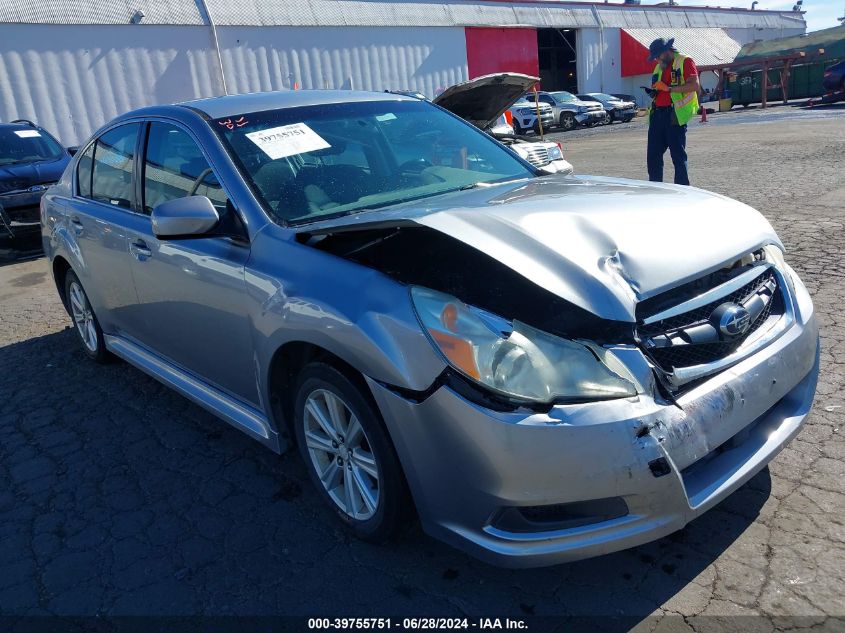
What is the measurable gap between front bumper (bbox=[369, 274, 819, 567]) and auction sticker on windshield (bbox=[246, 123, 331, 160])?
4.93ft

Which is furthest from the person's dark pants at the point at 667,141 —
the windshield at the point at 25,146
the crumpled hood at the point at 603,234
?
the windshield at the point at 25,146

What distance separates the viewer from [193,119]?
3.51 meters

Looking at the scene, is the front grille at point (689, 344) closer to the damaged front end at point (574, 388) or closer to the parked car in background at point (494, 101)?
the damaged front end at point (574, 388)

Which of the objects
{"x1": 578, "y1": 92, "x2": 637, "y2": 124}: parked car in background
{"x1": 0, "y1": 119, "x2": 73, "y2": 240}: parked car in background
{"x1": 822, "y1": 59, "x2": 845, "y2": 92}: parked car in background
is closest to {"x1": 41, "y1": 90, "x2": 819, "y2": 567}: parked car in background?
{"x1": 0, "y1": 119, "x2": 73, "y2": 240}: parked car in background

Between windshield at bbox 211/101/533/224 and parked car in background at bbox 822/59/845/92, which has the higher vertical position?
parked car in background at bbox 822/59/845/92

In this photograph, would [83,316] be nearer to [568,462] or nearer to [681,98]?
[568,462]

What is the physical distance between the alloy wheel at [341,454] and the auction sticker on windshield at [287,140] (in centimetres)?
125

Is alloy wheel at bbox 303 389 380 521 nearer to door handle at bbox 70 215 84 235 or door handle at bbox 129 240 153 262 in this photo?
door handle at bbox 129 240 153 262

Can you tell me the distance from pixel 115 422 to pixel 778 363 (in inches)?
140

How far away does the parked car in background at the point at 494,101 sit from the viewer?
230 inches

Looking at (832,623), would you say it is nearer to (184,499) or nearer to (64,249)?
(184,499)

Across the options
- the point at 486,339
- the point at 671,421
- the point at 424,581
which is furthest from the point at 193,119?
the point at 671,421

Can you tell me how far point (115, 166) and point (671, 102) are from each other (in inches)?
245

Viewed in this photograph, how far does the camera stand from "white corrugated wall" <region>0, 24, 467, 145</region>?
19.5 m
